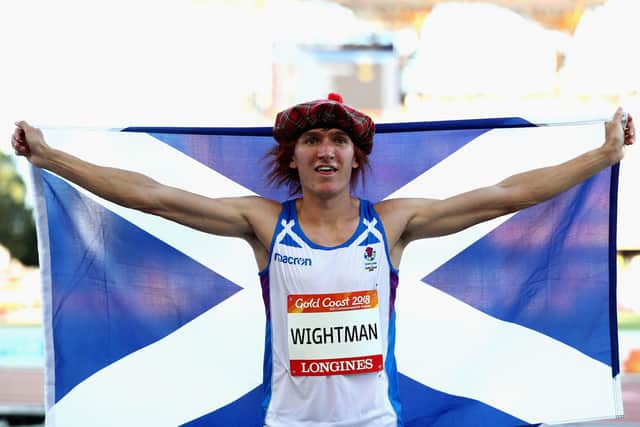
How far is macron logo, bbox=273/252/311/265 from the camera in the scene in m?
2.97

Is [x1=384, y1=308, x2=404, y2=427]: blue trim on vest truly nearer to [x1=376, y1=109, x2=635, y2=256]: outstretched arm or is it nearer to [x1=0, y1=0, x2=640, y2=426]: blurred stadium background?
[x1=376, y1=109, x2=635, y2=256]: outstretched arm

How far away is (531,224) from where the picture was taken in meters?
3.85

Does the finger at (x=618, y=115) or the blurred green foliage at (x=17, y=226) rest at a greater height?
the finger at (x=618, y=115)

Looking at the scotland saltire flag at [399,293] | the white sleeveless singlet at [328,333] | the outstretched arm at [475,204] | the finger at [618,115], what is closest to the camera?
the white sleeveless singlet at [328,333]

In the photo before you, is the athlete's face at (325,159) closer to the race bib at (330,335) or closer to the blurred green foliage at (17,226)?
the race bib at (330,335)

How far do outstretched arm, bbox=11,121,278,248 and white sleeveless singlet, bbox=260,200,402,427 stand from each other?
0.50 ft

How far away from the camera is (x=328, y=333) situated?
117 inches

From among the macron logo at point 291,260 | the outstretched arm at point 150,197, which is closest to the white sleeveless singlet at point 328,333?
the macron logo at point 291,260

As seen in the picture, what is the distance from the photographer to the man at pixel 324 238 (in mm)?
2957

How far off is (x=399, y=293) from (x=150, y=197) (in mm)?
1368

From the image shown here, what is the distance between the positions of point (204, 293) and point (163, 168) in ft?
1.88

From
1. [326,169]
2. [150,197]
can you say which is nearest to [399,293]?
[326,169]

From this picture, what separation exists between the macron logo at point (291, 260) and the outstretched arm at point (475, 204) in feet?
1.11

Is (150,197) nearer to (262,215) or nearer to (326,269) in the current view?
(262,215)
